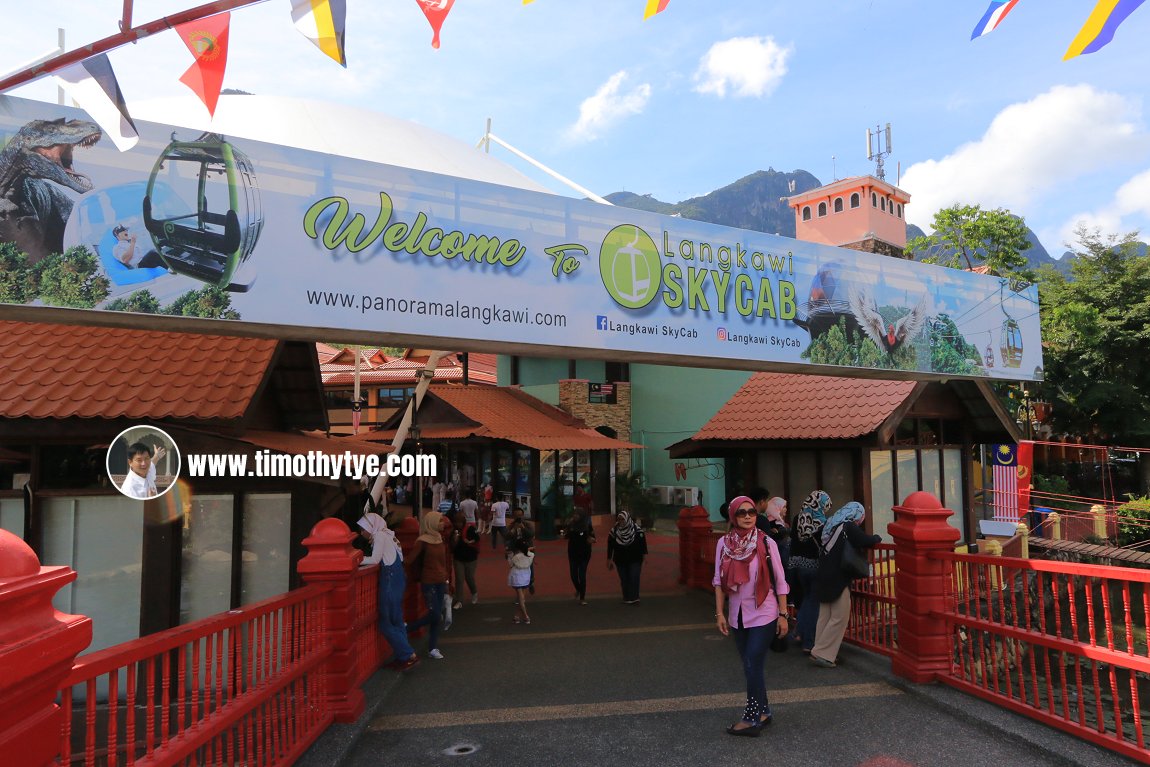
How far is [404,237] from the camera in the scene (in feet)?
19.7

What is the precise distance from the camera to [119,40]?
495 centimetres

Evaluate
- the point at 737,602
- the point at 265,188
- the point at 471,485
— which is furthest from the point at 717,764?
the point at 471,485

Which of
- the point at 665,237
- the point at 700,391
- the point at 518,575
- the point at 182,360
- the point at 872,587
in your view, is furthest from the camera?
the point at 700,391

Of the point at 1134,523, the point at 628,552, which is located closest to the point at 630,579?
the point at 628,552

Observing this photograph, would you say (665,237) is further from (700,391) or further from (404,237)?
(700,391)

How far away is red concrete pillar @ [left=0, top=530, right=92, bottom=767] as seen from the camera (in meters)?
2.25

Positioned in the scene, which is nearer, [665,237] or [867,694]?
[867,694]

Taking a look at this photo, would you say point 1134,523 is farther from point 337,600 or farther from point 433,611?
point 337,600

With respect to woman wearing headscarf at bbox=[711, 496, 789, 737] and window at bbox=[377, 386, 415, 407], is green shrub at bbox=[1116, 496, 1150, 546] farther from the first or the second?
window at bbox=[377, 386, 415, 407]

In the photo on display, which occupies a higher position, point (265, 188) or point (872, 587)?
point (265, 188)

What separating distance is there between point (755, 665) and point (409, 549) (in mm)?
4736

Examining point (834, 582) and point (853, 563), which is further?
point (834, 582)

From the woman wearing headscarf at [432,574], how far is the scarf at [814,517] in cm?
399

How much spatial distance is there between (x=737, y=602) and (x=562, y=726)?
1697 mm
